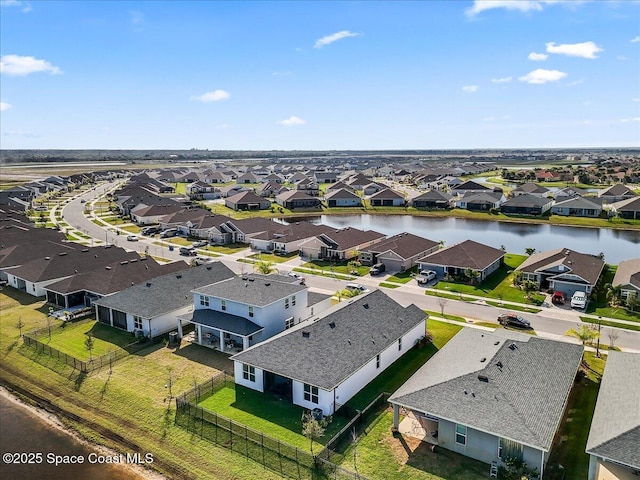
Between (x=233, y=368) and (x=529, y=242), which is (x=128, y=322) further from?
(x=529, y=242)

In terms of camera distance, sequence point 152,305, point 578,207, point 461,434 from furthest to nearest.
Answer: point 578,207, point 152,305, point 461,434

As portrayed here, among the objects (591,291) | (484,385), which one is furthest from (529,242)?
(484,385)

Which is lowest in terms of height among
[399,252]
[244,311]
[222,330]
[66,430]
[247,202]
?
[66,430]

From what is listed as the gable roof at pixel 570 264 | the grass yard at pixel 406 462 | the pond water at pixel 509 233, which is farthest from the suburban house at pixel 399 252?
the grass yard at pixel 406 462

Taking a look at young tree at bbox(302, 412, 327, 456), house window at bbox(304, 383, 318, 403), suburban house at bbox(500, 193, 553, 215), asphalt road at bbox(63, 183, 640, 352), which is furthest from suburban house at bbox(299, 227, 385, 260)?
suburban house at bbox(500, 193, 553, 215)

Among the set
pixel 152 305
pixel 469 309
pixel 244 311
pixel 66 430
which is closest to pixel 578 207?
pixel 469 309

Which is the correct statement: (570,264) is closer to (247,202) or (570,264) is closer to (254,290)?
(254,290)
